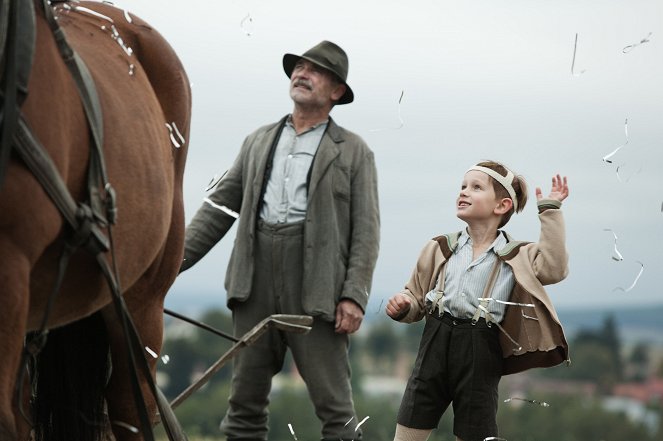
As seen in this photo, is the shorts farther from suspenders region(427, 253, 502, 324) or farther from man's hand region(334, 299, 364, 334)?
man's hand region(334, 299, 364, 334)

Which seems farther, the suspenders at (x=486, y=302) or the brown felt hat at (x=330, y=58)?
the brown felt hat at (x=330, y=58)

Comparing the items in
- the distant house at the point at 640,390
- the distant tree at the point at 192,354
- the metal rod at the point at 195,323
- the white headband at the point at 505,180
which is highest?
the white headband at the point at 505,180

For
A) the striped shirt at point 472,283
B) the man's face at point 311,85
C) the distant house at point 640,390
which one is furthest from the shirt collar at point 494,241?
the distant house at point 640,390

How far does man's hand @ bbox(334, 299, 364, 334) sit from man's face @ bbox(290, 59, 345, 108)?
3.05 feet

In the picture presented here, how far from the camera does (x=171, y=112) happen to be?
5.47 m

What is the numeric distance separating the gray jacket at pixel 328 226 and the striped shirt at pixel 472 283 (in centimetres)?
87

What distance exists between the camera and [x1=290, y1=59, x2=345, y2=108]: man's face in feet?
20.6

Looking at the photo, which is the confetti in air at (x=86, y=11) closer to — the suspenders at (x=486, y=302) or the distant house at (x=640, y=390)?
the suspenders at (x=486, y=302)

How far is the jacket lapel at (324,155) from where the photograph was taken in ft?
20.3

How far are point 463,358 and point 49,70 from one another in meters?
2.06

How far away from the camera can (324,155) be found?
6.23m

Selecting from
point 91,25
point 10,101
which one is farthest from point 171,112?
point 10,101

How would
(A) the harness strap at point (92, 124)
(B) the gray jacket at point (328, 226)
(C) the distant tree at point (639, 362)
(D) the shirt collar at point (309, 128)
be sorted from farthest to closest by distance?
(C) the distant tree at point (639, 362), (D) the shirt collar at point (309, 128), (B) the gray jacket at point (328, 226), (A) the harness strap at point (92, 124)

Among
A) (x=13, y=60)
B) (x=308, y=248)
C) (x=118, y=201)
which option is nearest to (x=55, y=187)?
(x=13, y=60)
